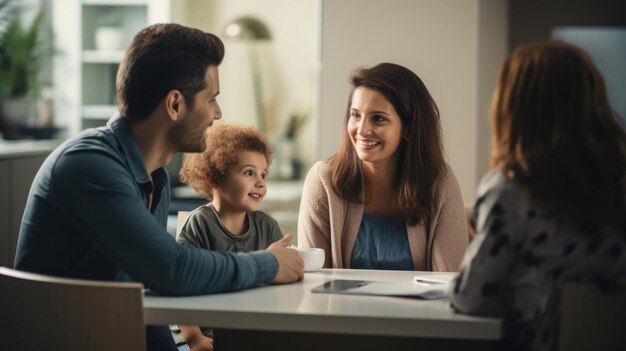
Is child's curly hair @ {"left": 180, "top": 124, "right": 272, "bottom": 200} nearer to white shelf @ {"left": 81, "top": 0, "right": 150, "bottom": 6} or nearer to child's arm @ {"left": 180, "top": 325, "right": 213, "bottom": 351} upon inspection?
child's arm @ {"left": 180, "top": 325, "right": 213, "bottom": 351}

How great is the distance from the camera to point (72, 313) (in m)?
1.47

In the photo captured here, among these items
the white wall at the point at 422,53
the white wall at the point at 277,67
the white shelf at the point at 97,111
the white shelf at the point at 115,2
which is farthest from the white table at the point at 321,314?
the white wall at the point at 277,67

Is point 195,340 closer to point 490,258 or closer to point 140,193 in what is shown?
point 140,193

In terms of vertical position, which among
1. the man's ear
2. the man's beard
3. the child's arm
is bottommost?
the child's arm

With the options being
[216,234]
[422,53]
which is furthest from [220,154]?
Result: [422,53]

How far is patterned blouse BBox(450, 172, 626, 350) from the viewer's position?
146 cm

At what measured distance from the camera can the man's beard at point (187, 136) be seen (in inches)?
76.4

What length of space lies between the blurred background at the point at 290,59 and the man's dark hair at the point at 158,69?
6.49 feet

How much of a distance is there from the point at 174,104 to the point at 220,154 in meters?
0.54

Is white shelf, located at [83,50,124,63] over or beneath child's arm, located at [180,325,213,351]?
over

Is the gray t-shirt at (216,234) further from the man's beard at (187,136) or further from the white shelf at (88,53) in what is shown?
the white shelf at (88,53)

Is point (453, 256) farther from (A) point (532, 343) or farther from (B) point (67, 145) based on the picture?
(B) point (67, 145)

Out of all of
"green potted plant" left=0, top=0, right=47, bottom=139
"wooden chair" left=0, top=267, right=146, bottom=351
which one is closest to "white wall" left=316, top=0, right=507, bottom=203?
"green potted plant" left=0, top=0, right=47, bottom=139

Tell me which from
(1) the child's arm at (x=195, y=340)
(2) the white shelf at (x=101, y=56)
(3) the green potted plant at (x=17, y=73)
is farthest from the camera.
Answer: (2) the white shelf at (x=101, y=56)
